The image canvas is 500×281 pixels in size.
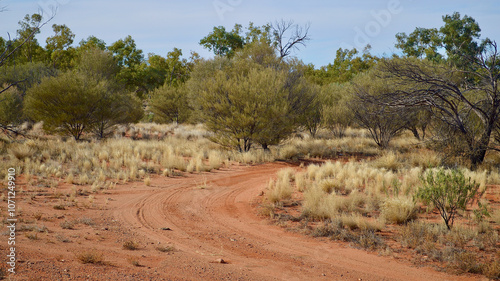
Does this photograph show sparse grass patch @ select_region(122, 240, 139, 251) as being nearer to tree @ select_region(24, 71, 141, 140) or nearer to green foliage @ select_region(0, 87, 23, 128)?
tree @ select_region(24, 71, 141, 140)

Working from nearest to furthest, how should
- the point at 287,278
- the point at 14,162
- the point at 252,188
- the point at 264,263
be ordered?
the point at 287,278
the point at 264,263
the point at 252,188
the point at 14,162

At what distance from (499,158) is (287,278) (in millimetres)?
13811

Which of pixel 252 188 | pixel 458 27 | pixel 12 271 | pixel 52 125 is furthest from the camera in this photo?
pixel 458 27

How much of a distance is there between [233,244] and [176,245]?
3.57 feet

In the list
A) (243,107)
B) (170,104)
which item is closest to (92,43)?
(170,104)

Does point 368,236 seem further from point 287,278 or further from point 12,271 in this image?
point 12,271

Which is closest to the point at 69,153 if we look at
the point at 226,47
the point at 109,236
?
the point at 109,236

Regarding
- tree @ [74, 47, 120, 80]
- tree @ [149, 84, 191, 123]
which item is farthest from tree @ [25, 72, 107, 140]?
tree @ [149, 84, 191, 123]

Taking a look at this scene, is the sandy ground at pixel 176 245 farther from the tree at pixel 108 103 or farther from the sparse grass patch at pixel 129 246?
the tree at pixel 108 103

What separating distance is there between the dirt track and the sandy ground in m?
0.02

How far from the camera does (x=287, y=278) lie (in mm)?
5195

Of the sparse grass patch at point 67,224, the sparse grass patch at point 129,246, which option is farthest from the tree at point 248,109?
the sparse grass patch at point 129,246

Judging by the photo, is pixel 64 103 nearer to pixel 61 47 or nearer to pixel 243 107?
pixel 243 107

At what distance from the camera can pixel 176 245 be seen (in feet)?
21.3
